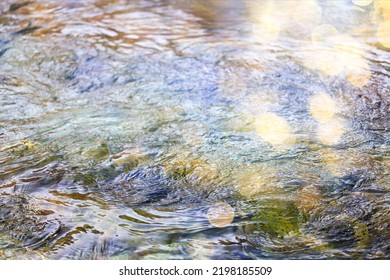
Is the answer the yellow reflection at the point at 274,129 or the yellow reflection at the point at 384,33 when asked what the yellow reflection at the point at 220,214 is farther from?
the yellow reflection at the point at 384,33

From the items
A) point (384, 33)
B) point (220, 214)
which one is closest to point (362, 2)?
point (384, 33)

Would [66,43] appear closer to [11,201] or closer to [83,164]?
[83,164]

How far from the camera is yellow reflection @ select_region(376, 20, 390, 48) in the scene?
5113 millimetres

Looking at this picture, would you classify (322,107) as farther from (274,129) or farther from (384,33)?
(384,33)

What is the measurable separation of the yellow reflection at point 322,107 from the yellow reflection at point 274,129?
262mm

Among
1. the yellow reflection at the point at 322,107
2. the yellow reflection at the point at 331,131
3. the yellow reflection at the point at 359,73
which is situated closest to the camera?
the yellow reflection at the point at 331,131

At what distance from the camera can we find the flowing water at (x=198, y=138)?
8.35 ft

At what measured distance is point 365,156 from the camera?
3172mm

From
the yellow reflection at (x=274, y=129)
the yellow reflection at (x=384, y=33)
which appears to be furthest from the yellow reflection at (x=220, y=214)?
the yellow reflection at (x=384, y=33)

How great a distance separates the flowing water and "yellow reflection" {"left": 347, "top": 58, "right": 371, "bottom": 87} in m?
0.02

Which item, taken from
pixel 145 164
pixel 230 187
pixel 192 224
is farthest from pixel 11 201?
pixel 230 187

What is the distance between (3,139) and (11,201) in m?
0.85

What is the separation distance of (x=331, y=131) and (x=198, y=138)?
0.90 meters

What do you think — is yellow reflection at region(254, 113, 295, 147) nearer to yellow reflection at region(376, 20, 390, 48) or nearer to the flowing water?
the flowing water
